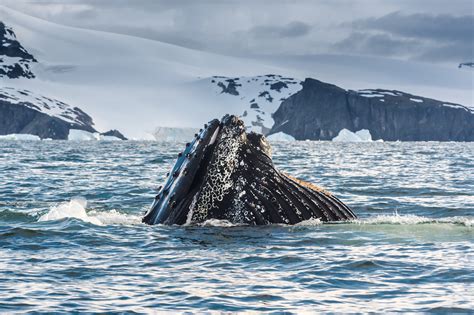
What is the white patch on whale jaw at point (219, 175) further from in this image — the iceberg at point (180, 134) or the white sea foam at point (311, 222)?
the iceberg at point (180, 134)

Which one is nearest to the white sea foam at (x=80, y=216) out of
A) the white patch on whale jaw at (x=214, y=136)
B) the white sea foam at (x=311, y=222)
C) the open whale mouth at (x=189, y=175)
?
the open whale mouth at (x=189, y=175)

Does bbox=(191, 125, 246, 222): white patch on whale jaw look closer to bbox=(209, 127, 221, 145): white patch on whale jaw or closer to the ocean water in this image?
bbox=(209, 127, 221, 145): white patch on whale jaw

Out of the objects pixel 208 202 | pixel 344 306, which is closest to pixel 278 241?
pixel 208 202

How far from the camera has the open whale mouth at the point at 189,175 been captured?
34.1ft

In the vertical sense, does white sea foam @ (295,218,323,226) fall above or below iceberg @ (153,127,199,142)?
below

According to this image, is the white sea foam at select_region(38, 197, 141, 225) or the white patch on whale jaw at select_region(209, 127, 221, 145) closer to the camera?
the white patch on whale jaw at select_region(209, 127, 221, 145)

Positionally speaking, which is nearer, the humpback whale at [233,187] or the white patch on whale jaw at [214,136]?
the humpback whale at [233,187]

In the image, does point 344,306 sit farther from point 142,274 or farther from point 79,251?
point 79,251

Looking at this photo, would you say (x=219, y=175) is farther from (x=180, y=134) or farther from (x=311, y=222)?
(x=180, y=134)

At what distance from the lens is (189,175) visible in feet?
34.1

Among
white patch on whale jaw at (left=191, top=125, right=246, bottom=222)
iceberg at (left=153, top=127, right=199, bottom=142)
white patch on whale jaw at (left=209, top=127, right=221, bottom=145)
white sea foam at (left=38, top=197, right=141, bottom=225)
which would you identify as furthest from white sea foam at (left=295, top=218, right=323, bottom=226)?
iceberg at (left=153, top=127, right=199, bottom=142)

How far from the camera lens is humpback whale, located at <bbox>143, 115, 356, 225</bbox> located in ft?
33.8

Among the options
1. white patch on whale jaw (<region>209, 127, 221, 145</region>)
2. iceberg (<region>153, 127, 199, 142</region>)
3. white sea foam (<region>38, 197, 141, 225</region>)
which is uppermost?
iceberg (<region>153, 127, 199, 142</region>)

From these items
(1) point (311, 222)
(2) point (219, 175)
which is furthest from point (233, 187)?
(1) point (311, 222)
